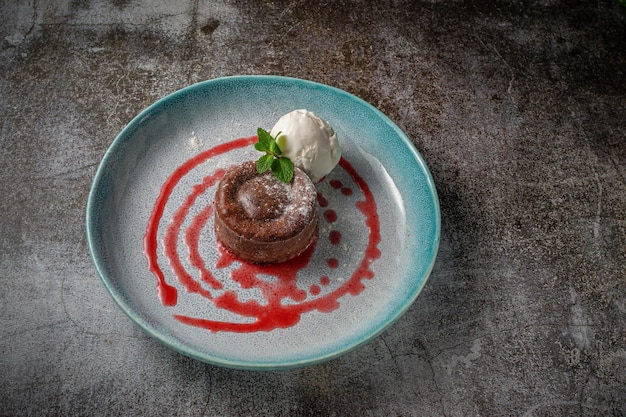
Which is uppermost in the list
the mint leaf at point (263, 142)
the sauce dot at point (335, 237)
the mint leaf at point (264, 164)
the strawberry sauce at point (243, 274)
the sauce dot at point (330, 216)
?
the mint leaf at point (263, 142)

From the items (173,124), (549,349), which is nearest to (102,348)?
(173,124)

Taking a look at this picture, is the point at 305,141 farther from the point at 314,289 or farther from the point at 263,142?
the point at 314,289

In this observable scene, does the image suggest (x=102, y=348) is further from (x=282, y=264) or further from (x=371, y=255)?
(x=371, y=255)

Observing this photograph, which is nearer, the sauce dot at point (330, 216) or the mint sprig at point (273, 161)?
the mint sprig at point (273, 161)

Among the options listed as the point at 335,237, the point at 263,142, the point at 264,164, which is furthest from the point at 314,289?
the point at 263,142

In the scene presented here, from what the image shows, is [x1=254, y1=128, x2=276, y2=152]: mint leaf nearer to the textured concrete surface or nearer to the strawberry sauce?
the strawberry sauce

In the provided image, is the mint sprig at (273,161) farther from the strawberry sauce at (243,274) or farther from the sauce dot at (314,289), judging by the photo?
the sauce dot at (314,289)

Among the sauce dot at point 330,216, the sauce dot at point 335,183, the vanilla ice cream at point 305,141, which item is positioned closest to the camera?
the vanilla ice cream at point 305,141

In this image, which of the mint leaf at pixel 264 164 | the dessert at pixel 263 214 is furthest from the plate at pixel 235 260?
the mint leaf at pixel 264 164
